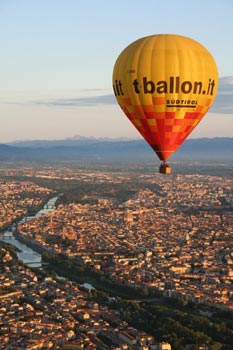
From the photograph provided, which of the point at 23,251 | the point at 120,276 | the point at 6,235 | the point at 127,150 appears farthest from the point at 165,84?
the point at 127,150

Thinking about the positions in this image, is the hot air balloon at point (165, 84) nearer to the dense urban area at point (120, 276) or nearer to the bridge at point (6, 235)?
the dense urban area at point (120, 276)

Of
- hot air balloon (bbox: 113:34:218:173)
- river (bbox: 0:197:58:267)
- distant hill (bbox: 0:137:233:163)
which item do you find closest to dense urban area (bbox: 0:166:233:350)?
river (bbox: 0:197:58:267)

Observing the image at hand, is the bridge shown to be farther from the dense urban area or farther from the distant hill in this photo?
the distant hill

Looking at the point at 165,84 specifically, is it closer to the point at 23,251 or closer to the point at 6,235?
the point at 23,251

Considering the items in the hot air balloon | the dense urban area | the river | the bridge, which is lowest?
the bridge

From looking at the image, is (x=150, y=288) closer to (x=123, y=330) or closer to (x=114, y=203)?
(x=123, y=330)

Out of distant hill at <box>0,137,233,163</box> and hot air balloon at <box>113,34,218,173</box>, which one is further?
distant hill at <box>0,137,233,163</box>
